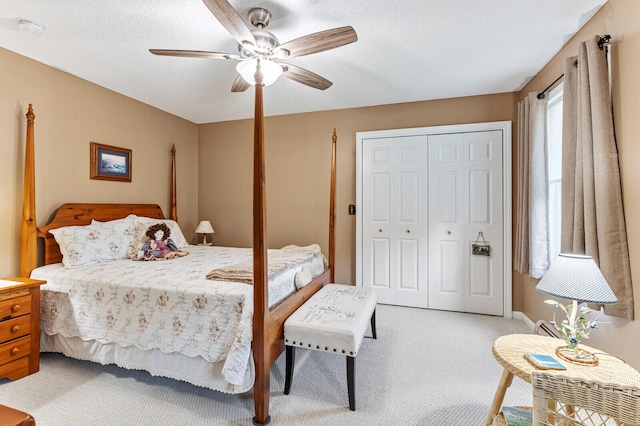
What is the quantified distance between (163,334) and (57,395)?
0.81 metres

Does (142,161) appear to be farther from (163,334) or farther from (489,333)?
(489,333)

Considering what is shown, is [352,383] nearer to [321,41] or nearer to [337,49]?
[321,41]

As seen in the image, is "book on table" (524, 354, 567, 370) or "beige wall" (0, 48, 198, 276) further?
"beige wall" (0, 48, 198, 276)

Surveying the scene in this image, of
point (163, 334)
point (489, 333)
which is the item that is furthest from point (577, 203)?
point (163, 334)

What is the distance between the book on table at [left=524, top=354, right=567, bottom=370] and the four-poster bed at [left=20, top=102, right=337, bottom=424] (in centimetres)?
134

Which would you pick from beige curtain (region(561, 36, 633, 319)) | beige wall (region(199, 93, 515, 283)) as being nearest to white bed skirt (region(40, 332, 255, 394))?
beige curtain (region(561, 36, 633, 319))

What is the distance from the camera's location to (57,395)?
200 cm

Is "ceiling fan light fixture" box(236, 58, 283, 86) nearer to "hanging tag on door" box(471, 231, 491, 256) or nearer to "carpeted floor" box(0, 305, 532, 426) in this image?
"carpeted floor" box(0, 305, 532, 426)

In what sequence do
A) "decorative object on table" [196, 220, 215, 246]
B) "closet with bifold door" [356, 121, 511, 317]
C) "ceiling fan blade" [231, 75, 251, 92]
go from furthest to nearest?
"decorative object on table" [196, 220, 215, 246]
"closet with bifold door" [356, 121, 511, 317]
"ceiling fan blade" [231, 75, 251, 92]

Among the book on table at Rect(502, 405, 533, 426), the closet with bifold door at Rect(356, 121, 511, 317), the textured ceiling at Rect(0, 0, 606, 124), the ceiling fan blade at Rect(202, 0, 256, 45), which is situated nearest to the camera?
the book on table at Rect(502, 405, 533, 426)

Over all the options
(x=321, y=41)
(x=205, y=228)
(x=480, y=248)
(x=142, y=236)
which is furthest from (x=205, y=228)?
(x=480, y=248)

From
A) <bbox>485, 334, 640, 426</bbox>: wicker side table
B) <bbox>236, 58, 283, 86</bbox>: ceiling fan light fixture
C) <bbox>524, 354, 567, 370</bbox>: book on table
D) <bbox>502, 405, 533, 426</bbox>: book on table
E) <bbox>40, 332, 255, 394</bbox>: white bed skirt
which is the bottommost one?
<bbox>40, 332, 255, 394</bbox>: white bed skirt

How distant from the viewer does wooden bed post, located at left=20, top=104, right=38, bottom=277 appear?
2.50 meters

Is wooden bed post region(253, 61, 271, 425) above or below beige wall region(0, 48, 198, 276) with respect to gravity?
below
